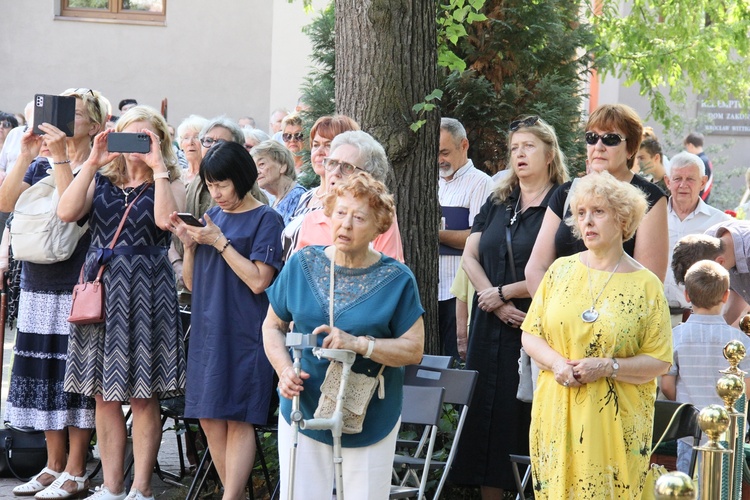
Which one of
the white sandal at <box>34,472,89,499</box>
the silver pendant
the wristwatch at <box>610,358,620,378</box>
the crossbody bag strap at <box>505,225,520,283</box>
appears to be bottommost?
the white sandal at <box>34,472,89,499</box>

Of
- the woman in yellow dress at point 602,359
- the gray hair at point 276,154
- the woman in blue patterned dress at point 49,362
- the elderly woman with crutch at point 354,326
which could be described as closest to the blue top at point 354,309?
the elderly woman with crutch at point 354,326

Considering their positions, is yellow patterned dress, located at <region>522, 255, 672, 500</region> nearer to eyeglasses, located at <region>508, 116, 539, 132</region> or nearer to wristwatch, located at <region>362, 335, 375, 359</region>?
wristwatch, located at <region>362, 335, 375, 359</region>

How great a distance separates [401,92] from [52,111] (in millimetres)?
1988

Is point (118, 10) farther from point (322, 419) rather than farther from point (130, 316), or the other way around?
point (322, 419)

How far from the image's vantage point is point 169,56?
60.8 ft

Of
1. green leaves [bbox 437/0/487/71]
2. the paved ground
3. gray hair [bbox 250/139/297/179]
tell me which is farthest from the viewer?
gray hair [bbox 250/139/297/179]

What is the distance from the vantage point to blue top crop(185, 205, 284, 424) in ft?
18.5

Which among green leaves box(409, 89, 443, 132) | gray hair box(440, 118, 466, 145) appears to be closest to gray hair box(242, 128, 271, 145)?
gray hair box(440, 118, 466, 145)

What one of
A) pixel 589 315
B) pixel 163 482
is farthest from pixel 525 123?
pixel 163 482

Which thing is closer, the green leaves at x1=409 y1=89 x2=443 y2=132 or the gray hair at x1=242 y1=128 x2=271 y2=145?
the green leaves at x1=409 y1=89 x2=443 y2=132

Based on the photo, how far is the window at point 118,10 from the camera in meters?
18.6

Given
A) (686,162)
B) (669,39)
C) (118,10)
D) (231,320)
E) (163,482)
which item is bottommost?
(163,482)

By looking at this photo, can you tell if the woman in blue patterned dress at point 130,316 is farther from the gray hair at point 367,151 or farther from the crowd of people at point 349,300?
the gray hair at point 367,151

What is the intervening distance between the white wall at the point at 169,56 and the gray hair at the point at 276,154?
432 inches
